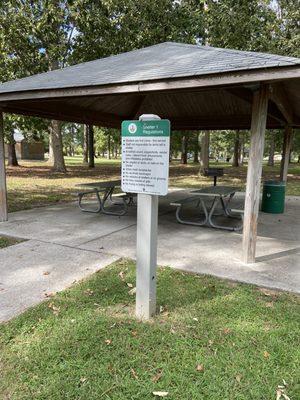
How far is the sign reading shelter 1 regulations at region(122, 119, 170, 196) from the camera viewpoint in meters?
2.63

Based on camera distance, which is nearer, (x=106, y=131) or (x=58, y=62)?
(x=58, y=62)

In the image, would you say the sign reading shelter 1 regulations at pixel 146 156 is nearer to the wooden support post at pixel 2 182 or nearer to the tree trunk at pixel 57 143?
the wooden support post at pixel 2 182

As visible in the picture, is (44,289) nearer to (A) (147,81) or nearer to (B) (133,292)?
(B) (133,292)

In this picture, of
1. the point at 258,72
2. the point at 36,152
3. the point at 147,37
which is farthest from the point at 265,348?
the point at 36,152

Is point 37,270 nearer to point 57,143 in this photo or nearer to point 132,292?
point 132,292

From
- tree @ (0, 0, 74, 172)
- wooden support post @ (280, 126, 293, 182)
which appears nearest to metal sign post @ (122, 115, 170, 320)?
wooden support post @ (280, 126, 293, 182)

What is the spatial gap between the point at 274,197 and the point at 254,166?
4.45 m

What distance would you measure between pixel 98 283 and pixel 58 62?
1511 centimetres

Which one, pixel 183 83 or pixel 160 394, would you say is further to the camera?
pixel 183 83

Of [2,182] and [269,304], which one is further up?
[2,182]

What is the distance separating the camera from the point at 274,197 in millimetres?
8297

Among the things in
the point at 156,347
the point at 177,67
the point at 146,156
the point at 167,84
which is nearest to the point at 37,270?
the point at 156,347

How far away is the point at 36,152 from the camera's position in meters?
42.4

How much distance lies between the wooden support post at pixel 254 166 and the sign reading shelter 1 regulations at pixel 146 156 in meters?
2.08
